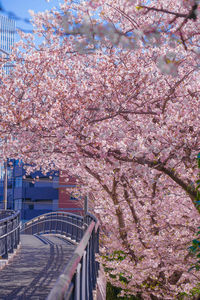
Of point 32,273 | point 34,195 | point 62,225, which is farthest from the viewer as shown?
point 34,195

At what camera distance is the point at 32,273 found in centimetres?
1053

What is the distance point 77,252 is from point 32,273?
6.62 meters

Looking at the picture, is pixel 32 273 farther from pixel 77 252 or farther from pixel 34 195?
pixel 34 195

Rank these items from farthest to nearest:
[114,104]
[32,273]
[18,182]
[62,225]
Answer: [18,182], [62,225], [32,273], [114,104]

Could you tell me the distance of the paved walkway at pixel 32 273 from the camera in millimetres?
8289

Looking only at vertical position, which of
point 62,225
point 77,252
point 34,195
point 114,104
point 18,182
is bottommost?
point 77,252

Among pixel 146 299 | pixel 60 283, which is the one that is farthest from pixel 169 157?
pixel 146 299

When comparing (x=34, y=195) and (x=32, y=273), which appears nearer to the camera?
(x=32, y=273)

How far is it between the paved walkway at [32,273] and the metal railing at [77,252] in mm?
852

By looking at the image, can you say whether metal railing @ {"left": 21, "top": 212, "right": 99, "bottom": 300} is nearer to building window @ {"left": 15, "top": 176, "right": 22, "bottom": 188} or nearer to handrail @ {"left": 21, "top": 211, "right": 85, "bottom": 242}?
handrail @ {"left": 21, "top": 211, "right": 85, "bottom": 242}

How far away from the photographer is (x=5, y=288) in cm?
871

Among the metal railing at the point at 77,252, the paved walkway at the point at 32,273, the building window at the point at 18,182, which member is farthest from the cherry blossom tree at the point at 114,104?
the building window at the point at 18,182

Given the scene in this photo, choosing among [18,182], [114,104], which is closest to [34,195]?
[18,182]

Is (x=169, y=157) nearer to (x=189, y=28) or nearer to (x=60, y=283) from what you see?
(x=189, y=28)
